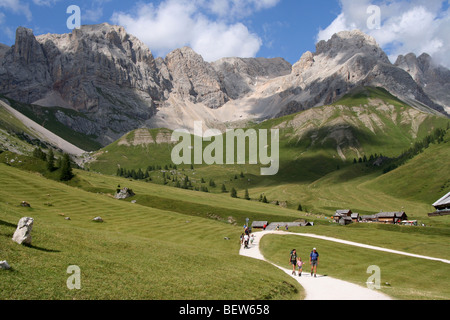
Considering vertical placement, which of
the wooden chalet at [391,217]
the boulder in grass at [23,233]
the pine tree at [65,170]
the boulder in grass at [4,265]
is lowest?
the wooden chalet at [391,217]

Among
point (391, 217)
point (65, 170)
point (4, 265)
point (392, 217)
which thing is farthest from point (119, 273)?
point (391, 217)

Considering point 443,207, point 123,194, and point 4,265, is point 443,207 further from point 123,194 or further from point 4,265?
point 4,265

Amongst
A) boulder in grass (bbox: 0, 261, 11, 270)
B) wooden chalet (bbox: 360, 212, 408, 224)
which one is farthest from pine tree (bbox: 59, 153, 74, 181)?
wooden chalet (bbox: 360, 212, 408, 224)

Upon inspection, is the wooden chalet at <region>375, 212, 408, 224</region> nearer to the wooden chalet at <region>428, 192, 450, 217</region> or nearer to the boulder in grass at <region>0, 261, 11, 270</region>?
the wooden chalet at <region>428, 192, 450, 217</region>

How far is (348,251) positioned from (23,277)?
2275 inches

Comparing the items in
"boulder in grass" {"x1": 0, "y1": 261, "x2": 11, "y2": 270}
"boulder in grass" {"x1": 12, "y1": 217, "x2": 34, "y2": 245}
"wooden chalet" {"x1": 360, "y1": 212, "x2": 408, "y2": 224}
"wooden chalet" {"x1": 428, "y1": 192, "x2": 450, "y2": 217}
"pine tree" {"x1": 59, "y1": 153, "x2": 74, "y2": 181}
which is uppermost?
"pine tree" {"x1": 59, "y1": 153, "x2": 74, "y2": 181}

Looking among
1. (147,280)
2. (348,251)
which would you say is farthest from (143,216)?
(147,280)

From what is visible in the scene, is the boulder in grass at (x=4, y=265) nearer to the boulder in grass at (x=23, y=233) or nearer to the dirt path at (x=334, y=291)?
the boulder in grass at (x=23, y=233)

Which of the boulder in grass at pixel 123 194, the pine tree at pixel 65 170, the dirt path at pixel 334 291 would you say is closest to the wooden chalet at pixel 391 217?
the boulder in grass at pixel 123 194

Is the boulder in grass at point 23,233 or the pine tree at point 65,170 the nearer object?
the boulder in grass at point 23,233

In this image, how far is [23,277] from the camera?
1992 cm

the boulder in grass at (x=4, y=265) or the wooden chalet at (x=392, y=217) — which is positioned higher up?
the boulder in grass at (x=4, y=265)

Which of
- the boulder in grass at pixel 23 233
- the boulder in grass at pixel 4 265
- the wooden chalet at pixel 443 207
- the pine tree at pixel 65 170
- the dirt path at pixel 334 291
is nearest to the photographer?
the boulder in grass at pixel 4 265

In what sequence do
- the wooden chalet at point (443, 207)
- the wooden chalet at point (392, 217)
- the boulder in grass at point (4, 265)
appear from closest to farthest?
the boulder in grass at point (4, 265) → the wooden chalet at point (392, 217) → the wooden chalet at point (443, 207)
